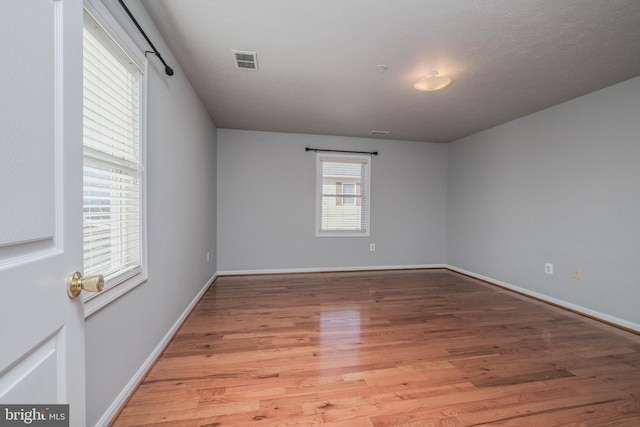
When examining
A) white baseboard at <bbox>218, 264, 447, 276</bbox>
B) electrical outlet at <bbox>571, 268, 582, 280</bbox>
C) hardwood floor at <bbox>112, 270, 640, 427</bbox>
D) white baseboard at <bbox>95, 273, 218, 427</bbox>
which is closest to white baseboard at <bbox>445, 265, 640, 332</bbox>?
hardwood floor at <bbox>112, 270, 640, 427</bbox>

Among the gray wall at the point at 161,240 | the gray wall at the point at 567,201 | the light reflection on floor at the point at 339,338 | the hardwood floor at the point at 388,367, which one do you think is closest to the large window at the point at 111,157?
the gray wall at the point at 161,240

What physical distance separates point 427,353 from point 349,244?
274cm

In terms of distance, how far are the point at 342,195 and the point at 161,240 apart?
325 centimetres

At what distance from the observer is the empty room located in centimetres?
65

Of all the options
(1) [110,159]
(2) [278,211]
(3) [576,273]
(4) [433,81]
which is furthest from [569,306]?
(1) [110,159]

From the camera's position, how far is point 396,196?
495cm

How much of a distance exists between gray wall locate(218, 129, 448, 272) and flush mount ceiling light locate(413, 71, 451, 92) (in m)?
2.29

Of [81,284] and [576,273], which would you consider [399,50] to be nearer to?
[81,284]

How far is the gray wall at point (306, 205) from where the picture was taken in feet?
14.4

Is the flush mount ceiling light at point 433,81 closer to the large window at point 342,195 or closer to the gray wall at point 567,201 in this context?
the gray wall at point 567,201

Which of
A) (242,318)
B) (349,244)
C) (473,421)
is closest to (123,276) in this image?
(242,318)

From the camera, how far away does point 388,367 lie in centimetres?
192

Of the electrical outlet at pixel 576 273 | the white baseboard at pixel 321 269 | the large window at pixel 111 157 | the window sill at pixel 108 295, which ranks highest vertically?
the large window at pixel 111 157

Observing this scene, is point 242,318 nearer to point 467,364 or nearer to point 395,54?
point 467,364
